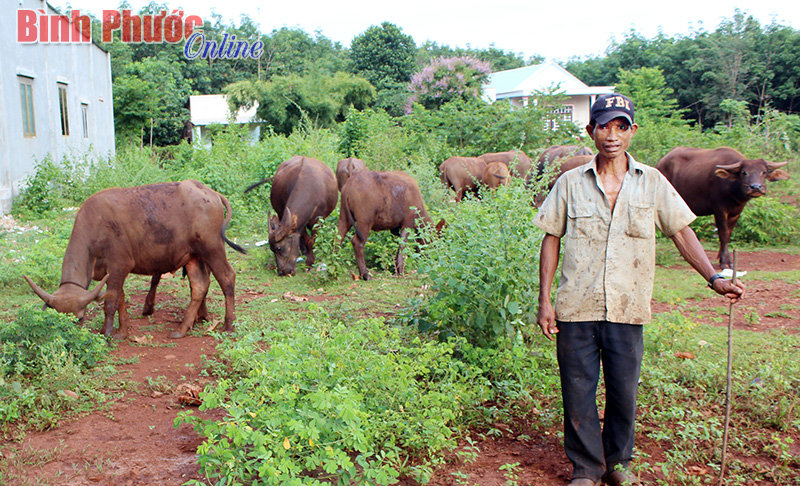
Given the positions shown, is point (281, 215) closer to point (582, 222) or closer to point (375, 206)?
point (375, 206)

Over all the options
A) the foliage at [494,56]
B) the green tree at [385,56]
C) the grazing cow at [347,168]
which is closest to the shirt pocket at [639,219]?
the grazing cow at [347,168]

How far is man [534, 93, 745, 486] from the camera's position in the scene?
331 centimetres

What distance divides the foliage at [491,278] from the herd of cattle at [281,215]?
0.96 meters

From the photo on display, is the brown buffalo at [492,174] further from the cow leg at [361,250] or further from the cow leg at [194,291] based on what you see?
the cow leg at [194,291]

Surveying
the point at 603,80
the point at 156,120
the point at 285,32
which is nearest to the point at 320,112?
the point at 156,120

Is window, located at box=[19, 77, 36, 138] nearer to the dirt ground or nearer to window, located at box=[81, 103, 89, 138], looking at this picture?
window, located at box=[81, 103, 89, 138]

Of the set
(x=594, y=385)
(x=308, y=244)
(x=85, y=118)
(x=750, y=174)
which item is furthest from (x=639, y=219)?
(x=85, y=118)

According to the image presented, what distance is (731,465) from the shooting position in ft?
12.0

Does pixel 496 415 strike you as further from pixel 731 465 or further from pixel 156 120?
pixel 156 120

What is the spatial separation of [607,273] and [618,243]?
0.55 feet

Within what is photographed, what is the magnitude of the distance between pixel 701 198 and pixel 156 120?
27.5 m

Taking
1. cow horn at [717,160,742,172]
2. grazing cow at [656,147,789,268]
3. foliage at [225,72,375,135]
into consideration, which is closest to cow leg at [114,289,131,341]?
grazing cow at [656,147,789,268]

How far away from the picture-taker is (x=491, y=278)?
14.8ft

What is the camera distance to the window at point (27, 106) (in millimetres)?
14164
